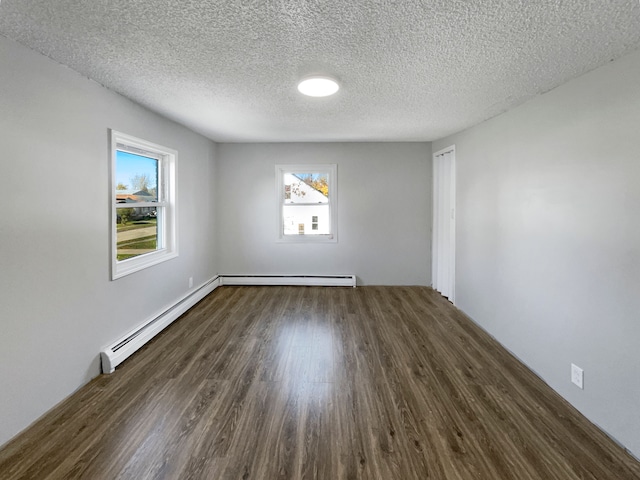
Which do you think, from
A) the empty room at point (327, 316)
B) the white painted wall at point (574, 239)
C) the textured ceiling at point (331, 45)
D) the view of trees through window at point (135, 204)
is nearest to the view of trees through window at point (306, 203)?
the empty room at point (327, 316)

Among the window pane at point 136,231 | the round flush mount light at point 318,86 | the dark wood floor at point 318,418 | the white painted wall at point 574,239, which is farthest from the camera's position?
the window pane at point 136,231

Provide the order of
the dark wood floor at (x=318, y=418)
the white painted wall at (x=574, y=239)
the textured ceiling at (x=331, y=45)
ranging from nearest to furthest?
the textured ceiling at (x=331, y=45) < the dark wood floor at (x=318, y=418) < the white painted wall at (x=574, y=239)

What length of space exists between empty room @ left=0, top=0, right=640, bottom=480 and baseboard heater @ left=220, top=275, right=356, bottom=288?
1.60 m

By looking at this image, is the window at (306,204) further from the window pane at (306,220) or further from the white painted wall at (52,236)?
the white painted wall at (52,236)

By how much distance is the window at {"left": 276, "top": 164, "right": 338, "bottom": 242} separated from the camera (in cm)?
564

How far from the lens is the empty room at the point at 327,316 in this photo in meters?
1.77

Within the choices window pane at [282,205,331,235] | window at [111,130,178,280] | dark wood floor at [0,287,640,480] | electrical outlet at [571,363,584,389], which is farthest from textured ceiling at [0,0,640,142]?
window pane at [282,205,331,235]

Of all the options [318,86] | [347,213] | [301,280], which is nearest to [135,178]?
[318,86]

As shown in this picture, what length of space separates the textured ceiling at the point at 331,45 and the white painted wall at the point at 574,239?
287 millimetres

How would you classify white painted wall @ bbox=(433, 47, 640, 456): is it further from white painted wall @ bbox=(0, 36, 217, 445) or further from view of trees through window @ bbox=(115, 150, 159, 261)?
view of trees through window @ bbox=(115, 150, 159, 261)

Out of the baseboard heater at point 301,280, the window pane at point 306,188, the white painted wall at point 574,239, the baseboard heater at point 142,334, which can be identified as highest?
the window pane at point 306,188

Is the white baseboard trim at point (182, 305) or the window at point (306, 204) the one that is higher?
the window at point (306, 204)

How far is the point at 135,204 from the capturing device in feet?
11.5

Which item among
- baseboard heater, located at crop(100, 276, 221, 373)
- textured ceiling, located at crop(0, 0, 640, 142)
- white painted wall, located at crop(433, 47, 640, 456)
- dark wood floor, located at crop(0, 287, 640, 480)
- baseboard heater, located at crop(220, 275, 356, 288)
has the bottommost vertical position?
dark wood floor, located at crop(0, 287, 640, 480)
